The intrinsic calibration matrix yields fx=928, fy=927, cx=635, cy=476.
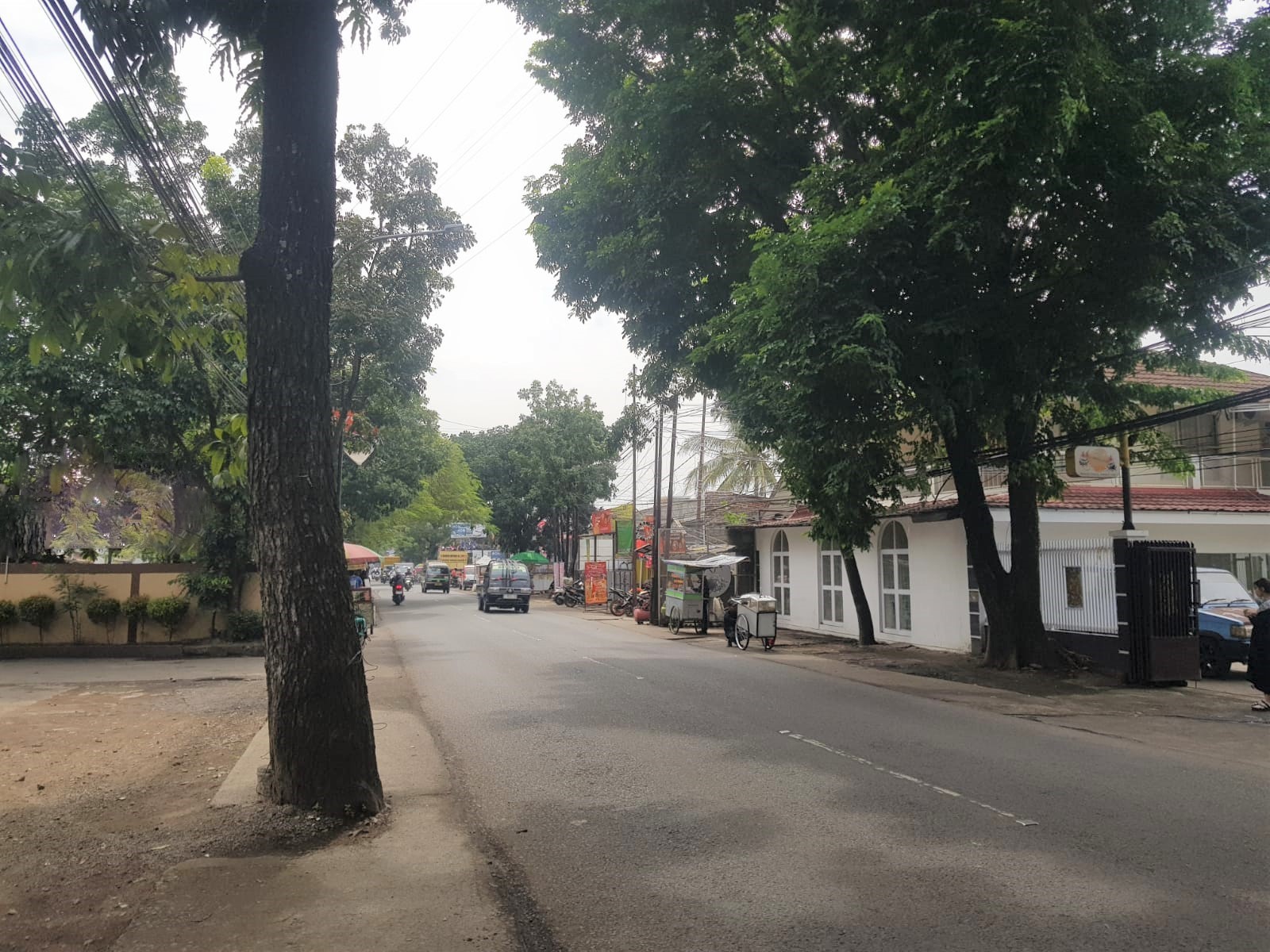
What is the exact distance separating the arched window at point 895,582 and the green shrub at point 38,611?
1838 centimetres

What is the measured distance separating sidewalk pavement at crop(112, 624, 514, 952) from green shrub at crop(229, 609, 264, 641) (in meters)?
13.4

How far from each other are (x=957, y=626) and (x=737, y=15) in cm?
1296

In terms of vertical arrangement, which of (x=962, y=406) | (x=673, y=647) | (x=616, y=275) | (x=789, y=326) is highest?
(x=616, y=275)

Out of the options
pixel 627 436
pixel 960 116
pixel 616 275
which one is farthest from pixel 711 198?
pixel 627 436

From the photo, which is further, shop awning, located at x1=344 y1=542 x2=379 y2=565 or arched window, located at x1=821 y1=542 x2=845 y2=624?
shop awning, located at x1=344 y1=542 x2=379 y2=565

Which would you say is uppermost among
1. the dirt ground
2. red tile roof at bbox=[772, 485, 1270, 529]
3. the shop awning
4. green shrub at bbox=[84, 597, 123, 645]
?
red tile roof at bbox=[772, 485, 1270, 529]

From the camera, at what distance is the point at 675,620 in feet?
85.8

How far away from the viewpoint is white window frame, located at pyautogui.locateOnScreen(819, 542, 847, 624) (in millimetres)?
25203

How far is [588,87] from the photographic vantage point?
15.7 metres

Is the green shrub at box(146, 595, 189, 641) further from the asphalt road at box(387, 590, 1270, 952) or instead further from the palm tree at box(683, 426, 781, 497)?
the palm tree at box(683, 426, 781, 497)

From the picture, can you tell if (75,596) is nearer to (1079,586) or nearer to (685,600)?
(685,600)

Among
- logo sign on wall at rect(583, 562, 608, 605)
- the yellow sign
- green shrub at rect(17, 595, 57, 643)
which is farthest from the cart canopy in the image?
the yellow sign

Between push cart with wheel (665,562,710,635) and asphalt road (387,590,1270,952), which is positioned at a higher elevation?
push cart with wheel (665,562,710,635)

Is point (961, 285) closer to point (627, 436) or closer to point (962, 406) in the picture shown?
point (962, 406)
